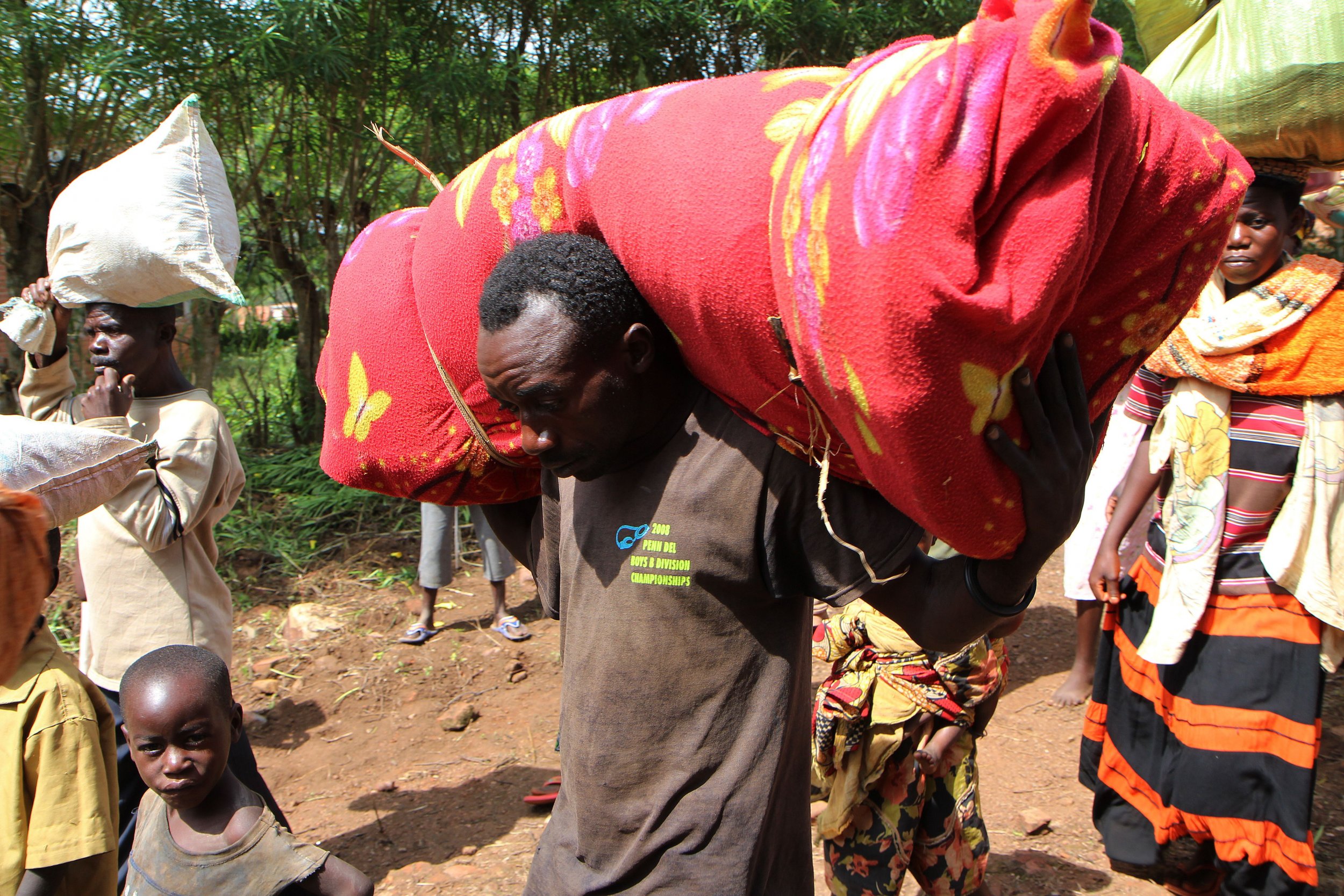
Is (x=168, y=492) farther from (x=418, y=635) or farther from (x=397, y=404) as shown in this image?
(x=418, y=635)

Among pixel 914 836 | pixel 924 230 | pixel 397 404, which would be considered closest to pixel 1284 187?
pixel 914 836

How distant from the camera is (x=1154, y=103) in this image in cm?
99

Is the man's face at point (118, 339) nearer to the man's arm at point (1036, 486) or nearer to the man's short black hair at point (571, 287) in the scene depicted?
the man's short black hair at point (571, 287)

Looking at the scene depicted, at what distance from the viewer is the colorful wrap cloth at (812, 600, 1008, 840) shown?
256cm

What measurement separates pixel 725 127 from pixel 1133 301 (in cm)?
50

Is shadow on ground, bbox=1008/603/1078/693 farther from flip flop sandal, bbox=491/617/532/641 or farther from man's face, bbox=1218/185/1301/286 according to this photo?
flip flop sandal, bbox=491/617/532/641

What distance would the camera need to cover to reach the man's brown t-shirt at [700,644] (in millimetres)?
1304

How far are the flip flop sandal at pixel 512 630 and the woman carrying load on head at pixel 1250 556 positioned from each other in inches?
128

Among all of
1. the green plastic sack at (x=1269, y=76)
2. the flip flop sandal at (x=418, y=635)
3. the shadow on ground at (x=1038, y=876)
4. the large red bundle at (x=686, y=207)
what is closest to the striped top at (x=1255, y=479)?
the green plastic sack at (x=1269, y=76)

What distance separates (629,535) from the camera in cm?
139

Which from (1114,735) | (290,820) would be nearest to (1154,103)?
(1114,735)

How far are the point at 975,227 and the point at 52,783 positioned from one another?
2125 mm

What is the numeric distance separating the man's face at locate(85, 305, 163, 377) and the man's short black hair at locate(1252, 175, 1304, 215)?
3.12 metres

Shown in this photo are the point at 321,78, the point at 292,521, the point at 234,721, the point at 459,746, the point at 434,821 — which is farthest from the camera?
the point at 292,521
